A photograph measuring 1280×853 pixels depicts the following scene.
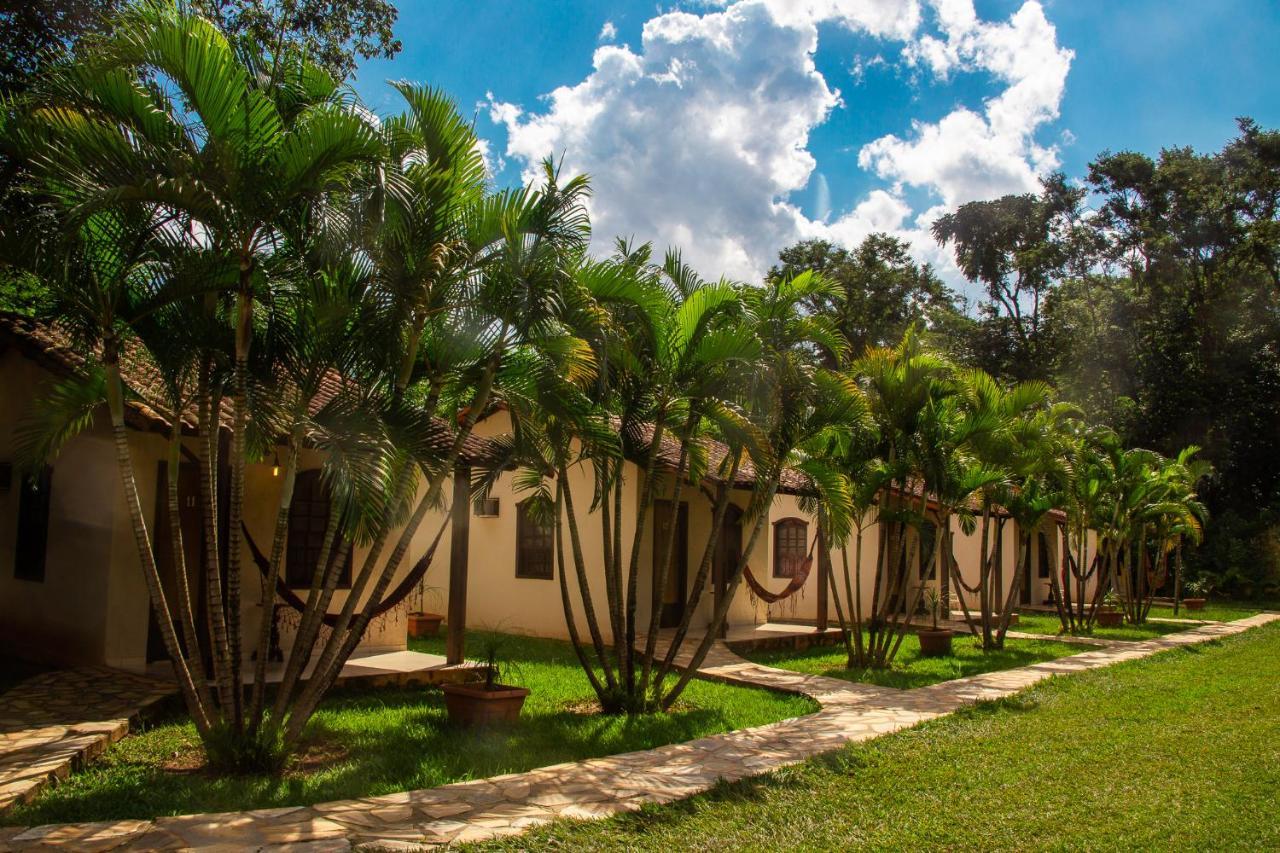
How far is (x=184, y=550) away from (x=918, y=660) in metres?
9.43

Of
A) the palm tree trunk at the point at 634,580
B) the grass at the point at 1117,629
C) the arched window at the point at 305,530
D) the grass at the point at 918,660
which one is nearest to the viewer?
the palm tree trunk at the point at 634,580

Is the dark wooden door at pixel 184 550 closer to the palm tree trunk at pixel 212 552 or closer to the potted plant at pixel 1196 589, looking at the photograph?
the palm tree trunk at pixel 212 552

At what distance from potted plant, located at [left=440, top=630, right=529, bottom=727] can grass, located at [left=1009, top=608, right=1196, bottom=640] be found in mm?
13241

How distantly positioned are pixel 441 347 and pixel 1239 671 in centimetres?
1141

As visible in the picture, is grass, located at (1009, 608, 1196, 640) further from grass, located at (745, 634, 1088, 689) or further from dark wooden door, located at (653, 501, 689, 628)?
dark wooden door, located at (653, 501, 689, 628)

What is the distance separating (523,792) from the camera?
577 centimetres

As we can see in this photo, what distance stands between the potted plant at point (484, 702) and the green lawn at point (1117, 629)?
13.2m

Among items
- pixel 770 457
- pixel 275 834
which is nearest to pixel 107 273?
pixel 275 834

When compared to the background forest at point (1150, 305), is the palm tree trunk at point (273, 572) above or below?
below

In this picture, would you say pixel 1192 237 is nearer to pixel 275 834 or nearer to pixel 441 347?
pixel 441 347

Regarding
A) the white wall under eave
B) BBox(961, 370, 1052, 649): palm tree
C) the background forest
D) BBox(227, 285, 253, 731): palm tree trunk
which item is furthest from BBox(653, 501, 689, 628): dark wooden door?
the background forest

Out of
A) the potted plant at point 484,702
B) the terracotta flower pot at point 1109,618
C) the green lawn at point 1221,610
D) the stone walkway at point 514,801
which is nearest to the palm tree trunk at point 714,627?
the stone walkway at point 514,801

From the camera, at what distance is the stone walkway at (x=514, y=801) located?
4.67 m

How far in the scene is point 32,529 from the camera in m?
9.80
